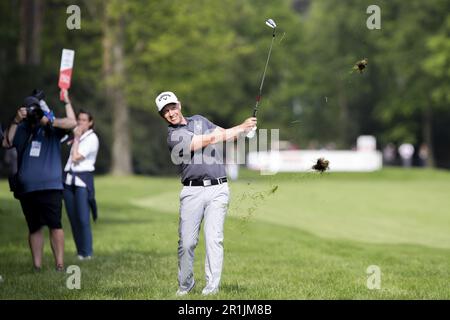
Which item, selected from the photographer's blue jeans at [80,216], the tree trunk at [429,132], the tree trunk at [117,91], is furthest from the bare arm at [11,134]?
the tree trunk at [429,132]

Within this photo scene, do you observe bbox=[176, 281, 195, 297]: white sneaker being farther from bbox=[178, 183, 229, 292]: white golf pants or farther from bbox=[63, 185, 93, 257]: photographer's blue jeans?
bbox=[63, 185, 93, 257]: photographer's blue jeans

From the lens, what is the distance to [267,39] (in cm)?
8200

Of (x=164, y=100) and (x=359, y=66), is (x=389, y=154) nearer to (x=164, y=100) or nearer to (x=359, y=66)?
(x=359, y=66)

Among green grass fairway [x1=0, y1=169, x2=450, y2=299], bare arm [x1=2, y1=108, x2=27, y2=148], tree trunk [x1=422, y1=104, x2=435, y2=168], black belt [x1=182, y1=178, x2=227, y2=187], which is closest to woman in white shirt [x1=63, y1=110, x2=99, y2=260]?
green grass fairway [x1=0, y1=169, x2=450, y2=299]

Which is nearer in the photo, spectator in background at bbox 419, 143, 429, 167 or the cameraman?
the cameraman

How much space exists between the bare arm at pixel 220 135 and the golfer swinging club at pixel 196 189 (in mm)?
25

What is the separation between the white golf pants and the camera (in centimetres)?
980

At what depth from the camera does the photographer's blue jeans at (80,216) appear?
47.2ft

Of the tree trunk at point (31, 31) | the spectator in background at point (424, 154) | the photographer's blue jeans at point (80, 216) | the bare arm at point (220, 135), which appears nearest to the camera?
the bare arm at point (220, 135)

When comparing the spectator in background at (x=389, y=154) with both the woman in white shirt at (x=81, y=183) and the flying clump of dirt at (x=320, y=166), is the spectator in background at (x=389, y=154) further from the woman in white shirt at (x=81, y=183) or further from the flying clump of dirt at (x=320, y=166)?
the flying clump of dirt at (x=320, y=166)

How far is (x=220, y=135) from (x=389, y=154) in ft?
228

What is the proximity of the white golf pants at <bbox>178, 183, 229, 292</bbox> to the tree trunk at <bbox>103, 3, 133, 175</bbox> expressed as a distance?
35.3 m

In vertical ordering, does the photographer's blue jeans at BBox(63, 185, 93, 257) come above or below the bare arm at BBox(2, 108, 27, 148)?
below

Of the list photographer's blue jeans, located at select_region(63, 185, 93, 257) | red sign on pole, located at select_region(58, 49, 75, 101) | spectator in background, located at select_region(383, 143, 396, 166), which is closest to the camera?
red sign on pole, located at select_region(58, 49, 75, 101)
